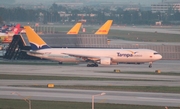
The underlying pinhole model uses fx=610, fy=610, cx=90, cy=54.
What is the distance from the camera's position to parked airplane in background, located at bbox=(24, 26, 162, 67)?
7962cm

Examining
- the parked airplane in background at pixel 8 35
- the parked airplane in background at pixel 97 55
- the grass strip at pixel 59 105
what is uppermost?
the grass strip at pixel 59 105

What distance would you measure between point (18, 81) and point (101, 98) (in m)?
14.3

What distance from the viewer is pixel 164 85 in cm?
5588

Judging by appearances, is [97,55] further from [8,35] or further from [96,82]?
[8,35]

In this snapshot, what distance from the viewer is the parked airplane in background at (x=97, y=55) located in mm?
79625

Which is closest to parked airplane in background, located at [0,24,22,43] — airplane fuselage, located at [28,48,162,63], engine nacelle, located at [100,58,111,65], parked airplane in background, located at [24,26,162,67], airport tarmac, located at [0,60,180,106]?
parked airplane in background, located at [24,26,162,67]

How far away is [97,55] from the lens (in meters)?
80.5

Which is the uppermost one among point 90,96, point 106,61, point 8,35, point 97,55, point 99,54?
point 90,96

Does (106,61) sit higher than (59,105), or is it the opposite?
(59,105)

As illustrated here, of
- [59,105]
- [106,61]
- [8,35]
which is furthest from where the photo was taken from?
[8,35]

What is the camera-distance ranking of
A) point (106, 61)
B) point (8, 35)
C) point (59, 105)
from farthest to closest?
point (8, 35), point (106, 61), point (59, 105)

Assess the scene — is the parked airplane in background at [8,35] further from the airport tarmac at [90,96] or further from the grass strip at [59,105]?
the grass strip at [59,105]

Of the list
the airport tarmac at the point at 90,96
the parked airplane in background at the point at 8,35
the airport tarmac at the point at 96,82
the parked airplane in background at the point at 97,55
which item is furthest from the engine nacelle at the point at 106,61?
the parked airplane in background at the point at 8,35

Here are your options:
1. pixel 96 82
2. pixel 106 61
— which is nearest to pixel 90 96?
pixel 96 82
